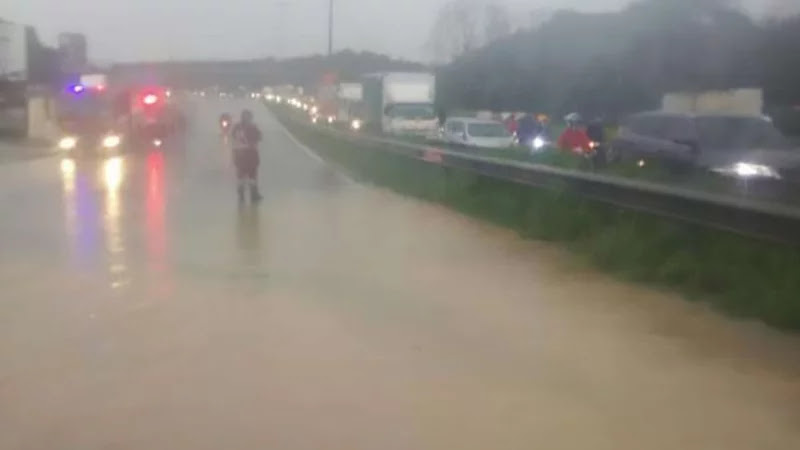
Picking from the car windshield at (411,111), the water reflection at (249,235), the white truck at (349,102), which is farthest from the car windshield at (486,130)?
the white truck at (349,102)

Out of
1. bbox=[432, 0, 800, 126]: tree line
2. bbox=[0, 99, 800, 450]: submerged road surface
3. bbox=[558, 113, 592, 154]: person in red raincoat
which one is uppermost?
bbox=[432, 0, 800, 126]: tree line

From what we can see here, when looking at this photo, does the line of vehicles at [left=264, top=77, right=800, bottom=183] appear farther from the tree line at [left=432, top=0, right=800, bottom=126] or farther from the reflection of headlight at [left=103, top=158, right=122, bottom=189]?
the reflection of headlight at [left=103, top=158, right=122, bottom=189]

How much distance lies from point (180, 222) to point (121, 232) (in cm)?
169

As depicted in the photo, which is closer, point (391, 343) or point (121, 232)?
point (391, 343)

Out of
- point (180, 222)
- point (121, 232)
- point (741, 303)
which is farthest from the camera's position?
point (180, 222)

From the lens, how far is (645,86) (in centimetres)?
2088

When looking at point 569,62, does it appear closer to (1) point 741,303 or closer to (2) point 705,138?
(2) point 705,138

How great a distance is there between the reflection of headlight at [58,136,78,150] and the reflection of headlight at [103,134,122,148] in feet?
3.66

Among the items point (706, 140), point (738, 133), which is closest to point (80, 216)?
point (706, 140)

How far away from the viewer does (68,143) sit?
51.6 metres

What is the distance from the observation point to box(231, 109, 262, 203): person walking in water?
2394 centimetres

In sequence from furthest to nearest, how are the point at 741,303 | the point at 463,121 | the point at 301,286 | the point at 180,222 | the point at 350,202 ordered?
the point at 463,121
the point at 350,202
the point at 180,222
the point at 301,286
the point at 741,303

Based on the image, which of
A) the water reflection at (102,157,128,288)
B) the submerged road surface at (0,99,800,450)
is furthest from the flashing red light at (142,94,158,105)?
the submerged road surface at (0,99,800,450)

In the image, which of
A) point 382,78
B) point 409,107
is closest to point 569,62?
point 409,107
